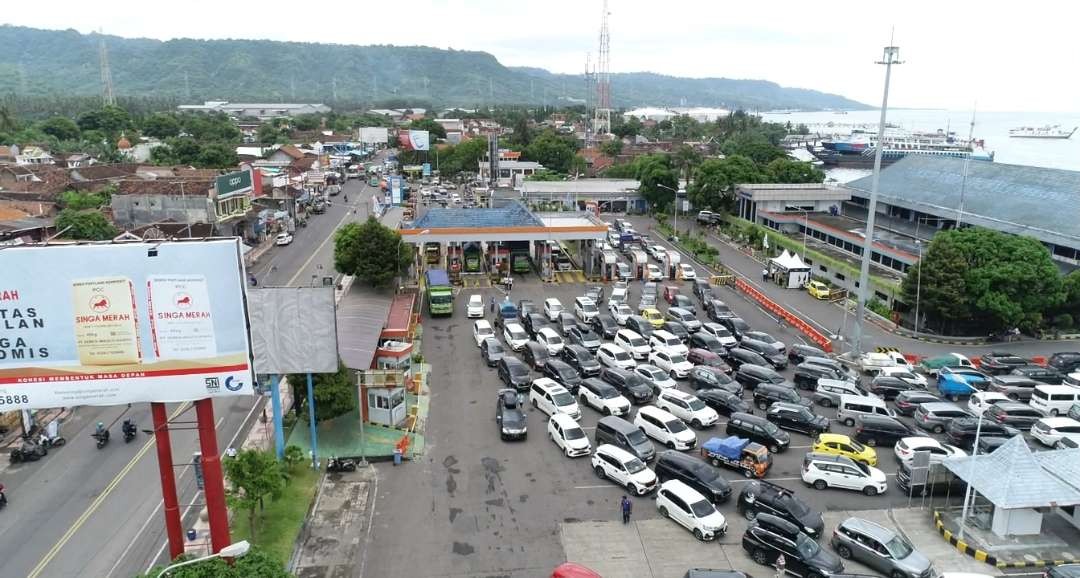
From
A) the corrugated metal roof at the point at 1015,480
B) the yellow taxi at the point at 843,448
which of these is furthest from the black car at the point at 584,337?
the corrugated metal roof at the point at 1015,480

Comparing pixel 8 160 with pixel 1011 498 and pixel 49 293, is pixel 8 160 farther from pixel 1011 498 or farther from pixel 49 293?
pixel 1011 498

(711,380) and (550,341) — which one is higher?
(550,341)

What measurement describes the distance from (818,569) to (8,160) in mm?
87995

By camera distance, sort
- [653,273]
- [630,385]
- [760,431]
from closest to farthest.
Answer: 1. [760,431]
2. [630,385]
3. [653,273]

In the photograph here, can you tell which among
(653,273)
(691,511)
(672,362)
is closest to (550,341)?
(672,362)

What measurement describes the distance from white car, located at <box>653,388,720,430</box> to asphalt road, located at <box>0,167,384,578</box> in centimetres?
1420

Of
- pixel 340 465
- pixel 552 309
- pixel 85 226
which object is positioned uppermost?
pixel 85 226

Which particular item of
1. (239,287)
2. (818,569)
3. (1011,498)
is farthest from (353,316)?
(1011,498)

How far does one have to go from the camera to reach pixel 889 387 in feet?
82.0

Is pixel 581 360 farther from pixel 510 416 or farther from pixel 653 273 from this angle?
pixel 653 273

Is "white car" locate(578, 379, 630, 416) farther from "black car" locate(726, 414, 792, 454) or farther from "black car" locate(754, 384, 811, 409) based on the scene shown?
"black car" locate(754, 384, 811, 409)

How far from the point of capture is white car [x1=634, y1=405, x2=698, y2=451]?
20344mm

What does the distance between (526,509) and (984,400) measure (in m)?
17.0

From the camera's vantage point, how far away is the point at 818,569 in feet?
47.0
